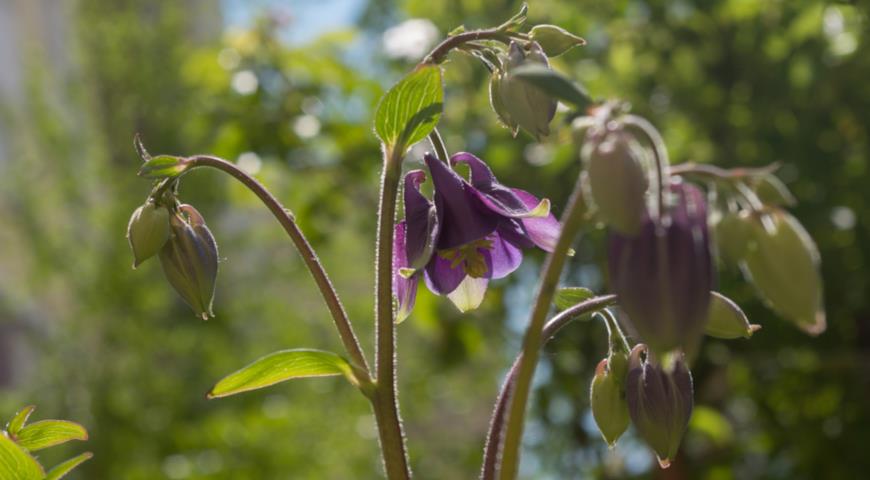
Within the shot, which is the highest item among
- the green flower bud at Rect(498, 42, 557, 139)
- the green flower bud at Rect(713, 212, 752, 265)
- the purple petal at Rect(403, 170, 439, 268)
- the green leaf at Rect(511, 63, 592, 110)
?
the green leaf at Rect(511, 63, 592, 110)

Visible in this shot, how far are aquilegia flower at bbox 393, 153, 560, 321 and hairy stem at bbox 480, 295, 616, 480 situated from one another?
0.07m

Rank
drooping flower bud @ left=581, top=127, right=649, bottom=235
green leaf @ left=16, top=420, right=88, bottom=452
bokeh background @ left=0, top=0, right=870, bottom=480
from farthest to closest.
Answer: bokeh background @ left=0, top=0, right=870, bottom=480 < green leaf @ left=16, top=420, right=88, bottom=452 < drooping flower bud @ left=581, top=127, right=649, bottom=235

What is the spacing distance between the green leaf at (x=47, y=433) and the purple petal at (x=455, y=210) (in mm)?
283

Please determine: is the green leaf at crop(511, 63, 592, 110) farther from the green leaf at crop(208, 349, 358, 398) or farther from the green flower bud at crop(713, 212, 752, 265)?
the green leaf at crop(208, 349, 358, 398)

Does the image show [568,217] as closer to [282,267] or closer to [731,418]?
[731,418]

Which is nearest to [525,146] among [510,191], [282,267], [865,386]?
[865,386]

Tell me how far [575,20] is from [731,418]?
4.29 feet

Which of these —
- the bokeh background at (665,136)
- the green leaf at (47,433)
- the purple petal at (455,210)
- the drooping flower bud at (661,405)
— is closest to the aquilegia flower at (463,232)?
the purple petal at (455,210)

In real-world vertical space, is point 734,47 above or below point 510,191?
below

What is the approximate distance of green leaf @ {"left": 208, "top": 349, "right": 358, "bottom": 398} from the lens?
2.18 feet

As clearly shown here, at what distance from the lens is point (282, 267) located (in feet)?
19.0

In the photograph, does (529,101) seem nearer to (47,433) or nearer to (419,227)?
(419,227)

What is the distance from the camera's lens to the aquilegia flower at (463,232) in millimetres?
721

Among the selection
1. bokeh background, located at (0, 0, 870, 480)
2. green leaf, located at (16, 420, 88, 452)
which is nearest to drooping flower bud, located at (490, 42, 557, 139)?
green leaf, located at (16, 420, 88, 452)
